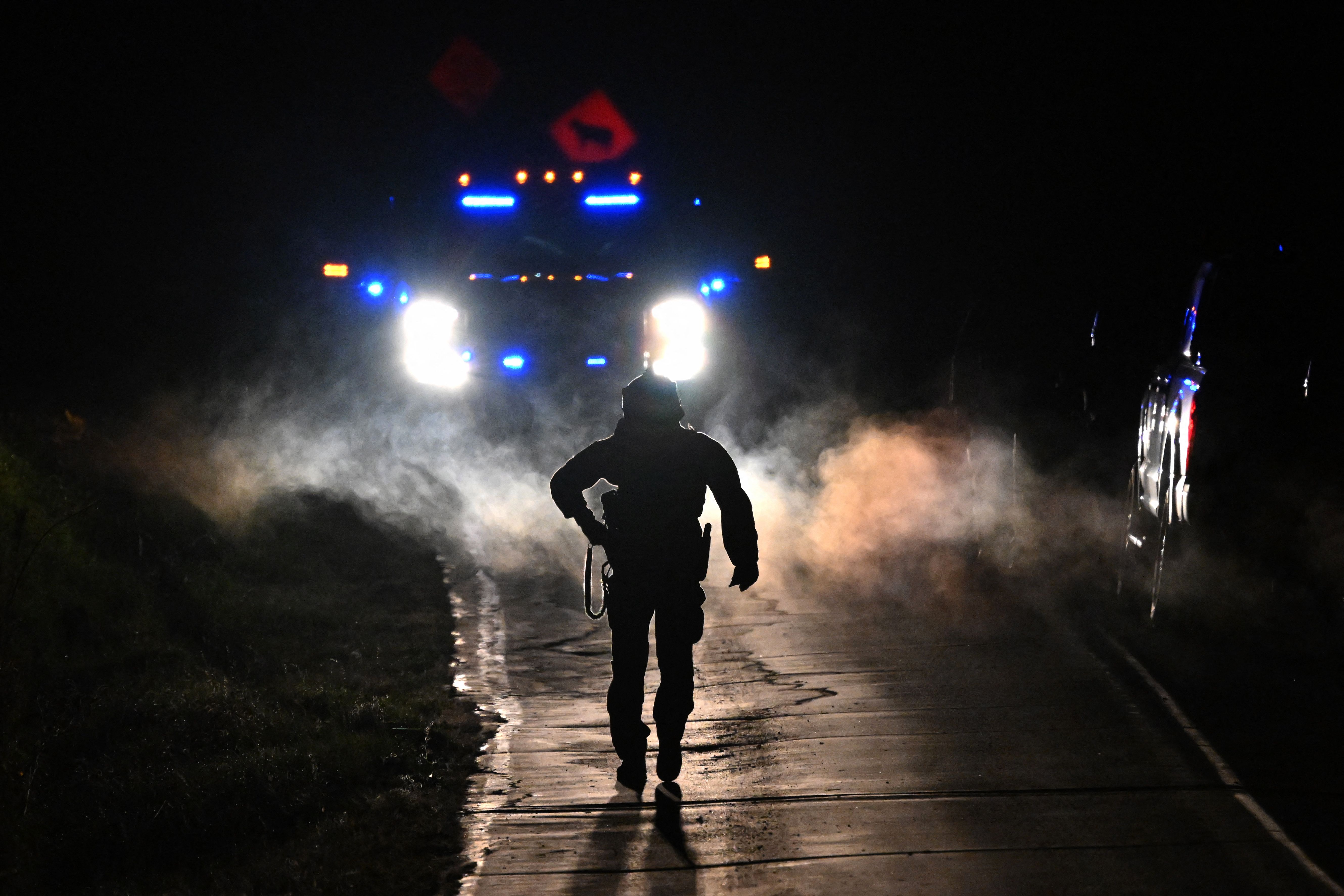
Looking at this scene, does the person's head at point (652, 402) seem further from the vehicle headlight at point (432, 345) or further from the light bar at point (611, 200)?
the vehicle headlight at point (432, 345)

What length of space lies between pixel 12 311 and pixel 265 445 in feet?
15.8

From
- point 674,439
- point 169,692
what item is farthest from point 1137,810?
point 169,692

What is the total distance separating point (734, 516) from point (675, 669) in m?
0.74

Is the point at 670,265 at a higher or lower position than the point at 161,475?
higher

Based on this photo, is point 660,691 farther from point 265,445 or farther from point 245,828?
point 265,445

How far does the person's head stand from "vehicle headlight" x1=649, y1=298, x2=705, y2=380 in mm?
9735

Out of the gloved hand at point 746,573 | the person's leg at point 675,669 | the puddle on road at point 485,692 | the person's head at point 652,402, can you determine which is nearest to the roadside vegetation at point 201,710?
the puddle on road at point 485,692

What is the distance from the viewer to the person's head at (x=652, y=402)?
6.02 m

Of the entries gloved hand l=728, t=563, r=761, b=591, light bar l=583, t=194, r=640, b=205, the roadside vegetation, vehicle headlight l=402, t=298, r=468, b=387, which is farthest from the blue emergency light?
gloved hand l=728, t=563, r=761, b=591

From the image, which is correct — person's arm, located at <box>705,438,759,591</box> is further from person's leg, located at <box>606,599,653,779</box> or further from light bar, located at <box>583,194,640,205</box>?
light bar, located at <box>583,194,640,205</box>

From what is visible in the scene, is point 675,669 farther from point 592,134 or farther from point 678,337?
point 592,134

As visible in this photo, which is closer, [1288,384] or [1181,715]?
[1181,715]

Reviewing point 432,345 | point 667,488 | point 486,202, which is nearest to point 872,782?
point 667,488

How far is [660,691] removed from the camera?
5.95 m
